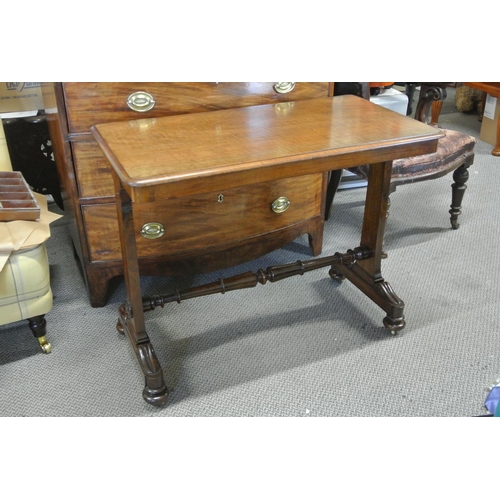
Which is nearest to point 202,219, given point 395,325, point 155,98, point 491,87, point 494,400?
point 155,98

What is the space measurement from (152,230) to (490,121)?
2623 mm

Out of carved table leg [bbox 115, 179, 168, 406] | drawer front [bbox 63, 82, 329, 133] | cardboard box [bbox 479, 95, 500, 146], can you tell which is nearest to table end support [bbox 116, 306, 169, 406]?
carved table leg [bbox 115, 179, 168, 406]

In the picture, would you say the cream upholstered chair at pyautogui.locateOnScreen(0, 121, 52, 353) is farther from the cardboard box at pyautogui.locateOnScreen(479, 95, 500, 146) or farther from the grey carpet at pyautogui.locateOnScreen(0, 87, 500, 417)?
the cardboard box at pyautogui.locateOnScreen(479, 95, 500, 146)

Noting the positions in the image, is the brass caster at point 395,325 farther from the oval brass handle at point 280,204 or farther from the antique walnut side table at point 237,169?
the oval brass handle at point 280,204

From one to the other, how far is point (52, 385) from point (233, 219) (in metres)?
0.84

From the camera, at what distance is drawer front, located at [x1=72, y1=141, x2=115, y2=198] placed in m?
1.85

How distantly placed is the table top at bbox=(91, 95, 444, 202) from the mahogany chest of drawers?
3.6 inches

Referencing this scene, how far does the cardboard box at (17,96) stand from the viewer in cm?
262

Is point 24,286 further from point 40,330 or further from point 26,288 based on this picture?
point 40,330

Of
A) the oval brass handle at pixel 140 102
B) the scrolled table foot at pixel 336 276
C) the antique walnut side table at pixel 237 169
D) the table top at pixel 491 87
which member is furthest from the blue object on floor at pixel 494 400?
the table top at pixel 491 87

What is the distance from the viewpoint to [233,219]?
6.98ft

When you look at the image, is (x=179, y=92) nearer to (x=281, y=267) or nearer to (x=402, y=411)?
(x=281, y=267)

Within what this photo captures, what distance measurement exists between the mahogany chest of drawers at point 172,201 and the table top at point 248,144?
9cm

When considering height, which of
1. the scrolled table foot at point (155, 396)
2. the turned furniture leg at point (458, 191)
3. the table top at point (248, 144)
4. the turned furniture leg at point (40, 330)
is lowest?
the scrolled table foot at point (155, 396)
